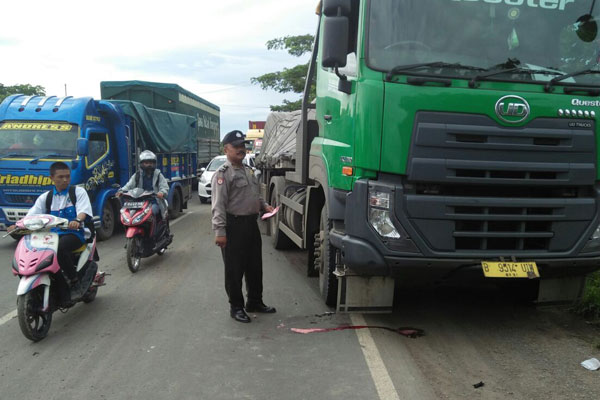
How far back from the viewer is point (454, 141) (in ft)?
12.1

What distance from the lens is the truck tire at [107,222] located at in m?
9.28

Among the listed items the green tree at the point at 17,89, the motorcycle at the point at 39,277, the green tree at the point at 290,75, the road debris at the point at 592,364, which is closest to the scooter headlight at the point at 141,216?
the motorcycle at the point at 39,277

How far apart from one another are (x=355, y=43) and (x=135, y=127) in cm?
787

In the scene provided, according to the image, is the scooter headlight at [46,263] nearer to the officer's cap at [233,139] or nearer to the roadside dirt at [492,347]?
the officer's cap at [233,139]

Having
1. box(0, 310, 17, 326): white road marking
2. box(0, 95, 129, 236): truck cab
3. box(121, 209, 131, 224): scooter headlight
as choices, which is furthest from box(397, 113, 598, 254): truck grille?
box(0, 95, 129, 236): truck cab

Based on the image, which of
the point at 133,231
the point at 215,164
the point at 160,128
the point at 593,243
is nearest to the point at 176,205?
the point at 160,128

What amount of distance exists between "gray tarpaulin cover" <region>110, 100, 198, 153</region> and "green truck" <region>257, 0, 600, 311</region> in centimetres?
791

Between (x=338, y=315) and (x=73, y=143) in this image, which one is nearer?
(x=338, y=315)

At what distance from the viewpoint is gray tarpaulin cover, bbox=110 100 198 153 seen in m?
10.8

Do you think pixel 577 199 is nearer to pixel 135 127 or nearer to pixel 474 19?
pixel 474 19

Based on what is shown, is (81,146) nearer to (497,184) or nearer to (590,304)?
(497,184)

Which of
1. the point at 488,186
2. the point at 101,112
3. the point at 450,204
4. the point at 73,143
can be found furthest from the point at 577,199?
the point at 101,112

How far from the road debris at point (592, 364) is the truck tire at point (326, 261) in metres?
2.22

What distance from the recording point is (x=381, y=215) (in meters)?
3.78
